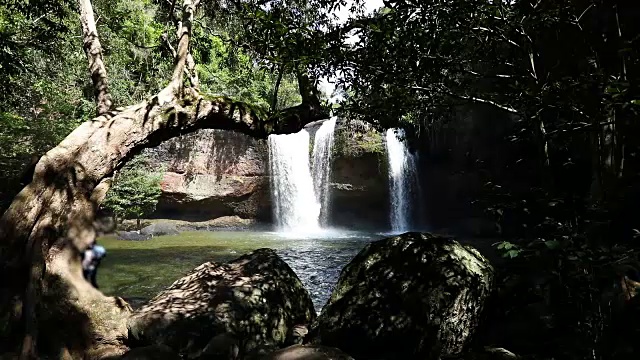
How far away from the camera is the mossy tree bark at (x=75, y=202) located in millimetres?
3850

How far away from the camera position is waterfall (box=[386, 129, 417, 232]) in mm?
20312

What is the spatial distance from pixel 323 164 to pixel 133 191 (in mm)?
9154

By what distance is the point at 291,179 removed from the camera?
2172cm

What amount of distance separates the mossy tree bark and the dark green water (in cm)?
128

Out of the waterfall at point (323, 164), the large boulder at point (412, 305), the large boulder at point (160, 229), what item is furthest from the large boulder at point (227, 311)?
the waterfall at point (323, 164)

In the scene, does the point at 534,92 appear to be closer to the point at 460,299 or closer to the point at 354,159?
the point at 460,299

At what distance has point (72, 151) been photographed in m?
4.33

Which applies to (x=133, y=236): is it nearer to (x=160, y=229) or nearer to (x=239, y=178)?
(x=160, y=229)

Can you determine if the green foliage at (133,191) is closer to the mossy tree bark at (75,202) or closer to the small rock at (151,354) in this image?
the mossy tree bark at (75,202)

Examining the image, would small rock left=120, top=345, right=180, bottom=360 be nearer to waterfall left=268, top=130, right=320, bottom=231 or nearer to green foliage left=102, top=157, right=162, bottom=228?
green foliage left=102, top=157, right=162, bottom=228

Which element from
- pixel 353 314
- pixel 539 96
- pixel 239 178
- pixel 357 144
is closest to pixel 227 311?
pixel 353 314

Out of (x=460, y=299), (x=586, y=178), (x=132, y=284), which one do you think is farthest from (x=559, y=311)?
(x=132, y=284)

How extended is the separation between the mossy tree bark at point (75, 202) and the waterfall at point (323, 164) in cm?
1601

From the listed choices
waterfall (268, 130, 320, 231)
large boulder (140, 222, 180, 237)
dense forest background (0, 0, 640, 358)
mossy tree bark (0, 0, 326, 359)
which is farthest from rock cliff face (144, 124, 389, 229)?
mossy tree bark (0, 0, 326, 359)
